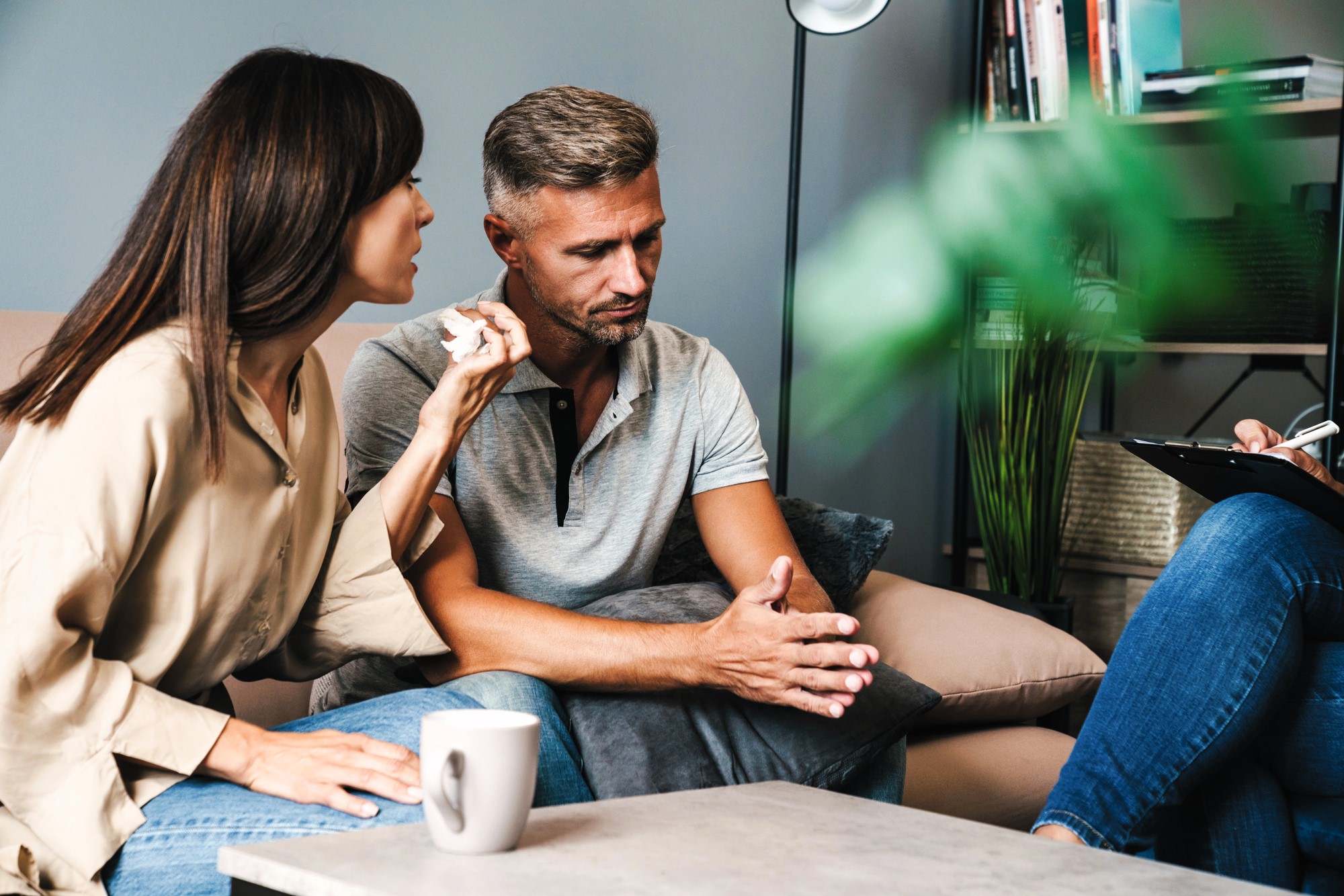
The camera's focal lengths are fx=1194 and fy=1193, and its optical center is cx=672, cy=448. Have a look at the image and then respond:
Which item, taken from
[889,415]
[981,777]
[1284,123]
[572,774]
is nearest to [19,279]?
Result: [572,774]

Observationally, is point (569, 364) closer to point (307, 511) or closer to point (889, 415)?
point (307, 511)

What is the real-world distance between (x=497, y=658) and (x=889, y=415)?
1864 millimetres

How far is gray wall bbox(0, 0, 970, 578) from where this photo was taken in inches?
62.6

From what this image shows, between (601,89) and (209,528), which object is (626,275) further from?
(601,89)

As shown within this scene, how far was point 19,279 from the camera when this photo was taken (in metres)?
1.57

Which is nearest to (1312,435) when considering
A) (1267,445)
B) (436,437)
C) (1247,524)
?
(1267,445)

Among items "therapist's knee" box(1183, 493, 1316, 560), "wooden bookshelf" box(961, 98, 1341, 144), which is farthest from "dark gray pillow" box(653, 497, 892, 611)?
"wooden bookshelf" box(961, 98, 1341, 144)

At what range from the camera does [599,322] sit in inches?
56.6

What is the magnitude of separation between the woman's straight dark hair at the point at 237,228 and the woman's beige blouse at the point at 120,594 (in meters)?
0.02

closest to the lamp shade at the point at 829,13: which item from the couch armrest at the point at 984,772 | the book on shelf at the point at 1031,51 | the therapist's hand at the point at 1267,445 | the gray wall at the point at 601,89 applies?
the gray wall at the point at 601,89

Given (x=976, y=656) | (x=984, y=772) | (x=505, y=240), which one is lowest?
(x=984, y=772)

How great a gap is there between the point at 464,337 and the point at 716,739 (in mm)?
484

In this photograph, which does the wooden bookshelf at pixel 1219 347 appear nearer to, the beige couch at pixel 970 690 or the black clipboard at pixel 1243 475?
the beige couch at pixel 970 690

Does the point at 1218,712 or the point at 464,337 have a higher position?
the point at 464,337
